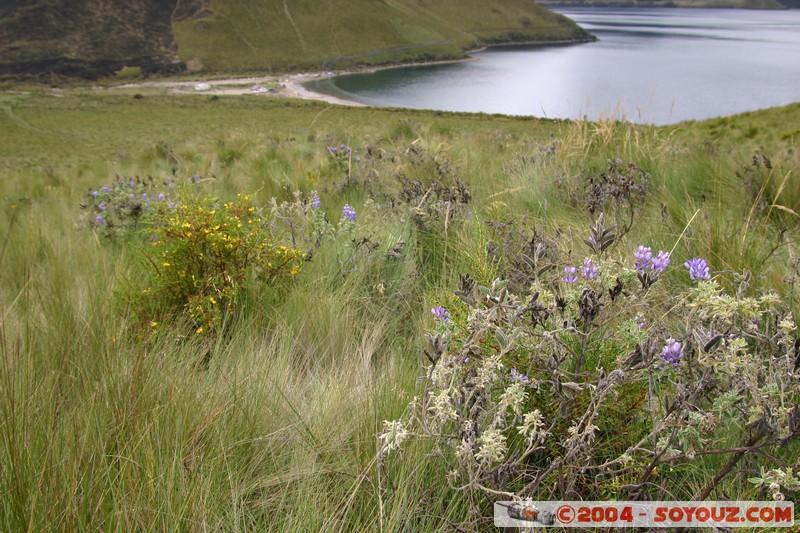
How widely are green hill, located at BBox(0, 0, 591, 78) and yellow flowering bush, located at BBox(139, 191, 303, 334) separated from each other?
99741mm

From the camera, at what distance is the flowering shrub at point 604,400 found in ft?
3.66

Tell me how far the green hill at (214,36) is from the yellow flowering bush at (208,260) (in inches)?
3927

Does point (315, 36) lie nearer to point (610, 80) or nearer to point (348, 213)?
point (610, 80)

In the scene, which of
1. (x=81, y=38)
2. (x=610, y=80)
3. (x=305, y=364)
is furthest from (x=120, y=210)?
(x=81, y=38)

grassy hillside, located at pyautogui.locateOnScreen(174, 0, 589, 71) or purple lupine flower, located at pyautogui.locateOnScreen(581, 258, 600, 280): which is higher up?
grassy hillside, located at pyautogui.locateOnScreen(174, 0, 589, 71)

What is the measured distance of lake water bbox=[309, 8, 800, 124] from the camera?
1921 inches

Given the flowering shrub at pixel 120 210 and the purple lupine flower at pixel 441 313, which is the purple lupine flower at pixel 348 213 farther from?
the purple lupine flower at pixel 441 313

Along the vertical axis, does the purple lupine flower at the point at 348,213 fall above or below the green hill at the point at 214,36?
below

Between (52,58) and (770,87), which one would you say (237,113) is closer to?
(770,87)

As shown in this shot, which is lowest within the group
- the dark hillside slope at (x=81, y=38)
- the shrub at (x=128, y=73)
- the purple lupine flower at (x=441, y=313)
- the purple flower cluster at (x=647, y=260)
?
the purple lupine flower at (x=441, y=313)

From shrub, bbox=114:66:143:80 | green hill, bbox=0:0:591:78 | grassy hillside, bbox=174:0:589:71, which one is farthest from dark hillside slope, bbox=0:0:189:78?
grassy hillside, bbox=174:0:589:71

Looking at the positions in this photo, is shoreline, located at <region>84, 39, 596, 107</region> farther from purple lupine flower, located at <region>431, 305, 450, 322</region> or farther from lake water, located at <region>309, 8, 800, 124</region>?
purple lupine flower, located at <region>431, 305, 450, 322</region>

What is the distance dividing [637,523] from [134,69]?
341 ft

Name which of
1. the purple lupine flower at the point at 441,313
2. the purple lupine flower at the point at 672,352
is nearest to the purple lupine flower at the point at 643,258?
the purple lupine flower at the point at 672,352
